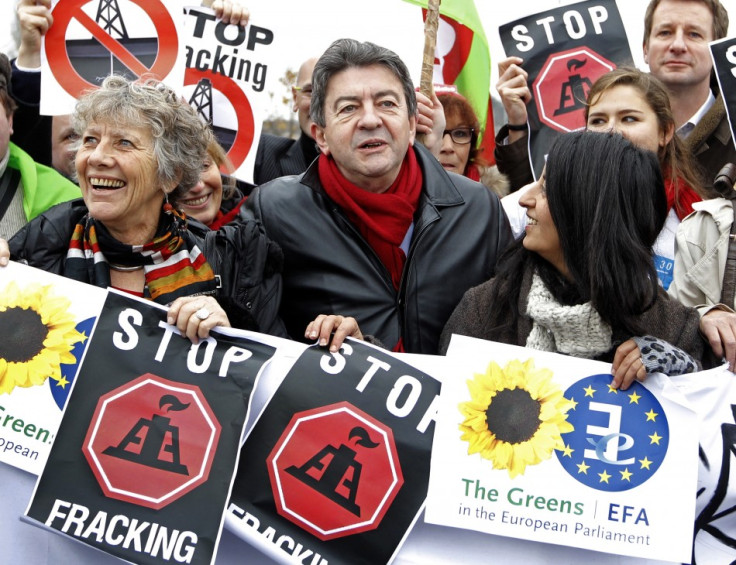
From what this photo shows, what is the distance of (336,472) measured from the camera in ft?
10.4

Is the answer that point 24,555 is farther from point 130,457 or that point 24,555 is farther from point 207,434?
point 207,434

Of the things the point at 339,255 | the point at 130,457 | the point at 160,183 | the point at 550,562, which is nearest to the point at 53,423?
the point at 130,457

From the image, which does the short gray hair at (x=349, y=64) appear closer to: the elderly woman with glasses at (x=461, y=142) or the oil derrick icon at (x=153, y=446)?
the elderly woman with glasses at (x=461, y=142)

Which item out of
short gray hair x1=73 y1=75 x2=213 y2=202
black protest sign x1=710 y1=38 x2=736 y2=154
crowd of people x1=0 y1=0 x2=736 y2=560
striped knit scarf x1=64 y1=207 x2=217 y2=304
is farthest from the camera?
black protest sign x1=710 y1=38 x2=736 y2=154

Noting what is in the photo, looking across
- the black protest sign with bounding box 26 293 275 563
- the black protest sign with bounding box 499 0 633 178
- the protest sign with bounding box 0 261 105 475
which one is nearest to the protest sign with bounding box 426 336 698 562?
the black protest sign with bounding box 26 293 275 563

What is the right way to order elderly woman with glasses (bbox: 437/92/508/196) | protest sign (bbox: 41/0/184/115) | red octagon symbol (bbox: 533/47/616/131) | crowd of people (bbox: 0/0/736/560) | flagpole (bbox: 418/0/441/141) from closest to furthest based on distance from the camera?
crowd of people (bbox: 0/0/736/560) → protest sign (bbox: 41/0/184/115) → flagpole (bbox: 418/0/441/141) → red octagon symbol (bbox: 533/47/616/131) → elderly woman with glasses (bbox: 437/92/508/196)

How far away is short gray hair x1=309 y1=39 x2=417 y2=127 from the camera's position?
13.7 feet

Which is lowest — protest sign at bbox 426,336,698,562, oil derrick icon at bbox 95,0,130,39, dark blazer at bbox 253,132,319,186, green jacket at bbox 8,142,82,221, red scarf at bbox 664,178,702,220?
protest sign at bbox 426,336,698,562

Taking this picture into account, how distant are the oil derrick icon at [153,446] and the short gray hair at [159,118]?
105cm

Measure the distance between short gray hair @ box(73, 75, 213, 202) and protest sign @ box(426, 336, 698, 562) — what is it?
1.33 m

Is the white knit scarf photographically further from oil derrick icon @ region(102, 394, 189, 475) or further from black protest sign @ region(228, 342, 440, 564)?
oil derrick icon @ region(102, 394, 189, 475)

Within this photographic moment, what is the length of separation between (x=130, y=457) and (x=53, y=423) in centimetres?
27

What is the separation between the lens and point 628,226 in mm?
3312

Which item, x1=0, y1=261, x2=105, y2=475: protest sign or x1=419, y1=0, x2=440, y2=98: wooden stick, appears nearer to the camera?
x1=0, y1=261, x2=105, y2=475: protest sign
